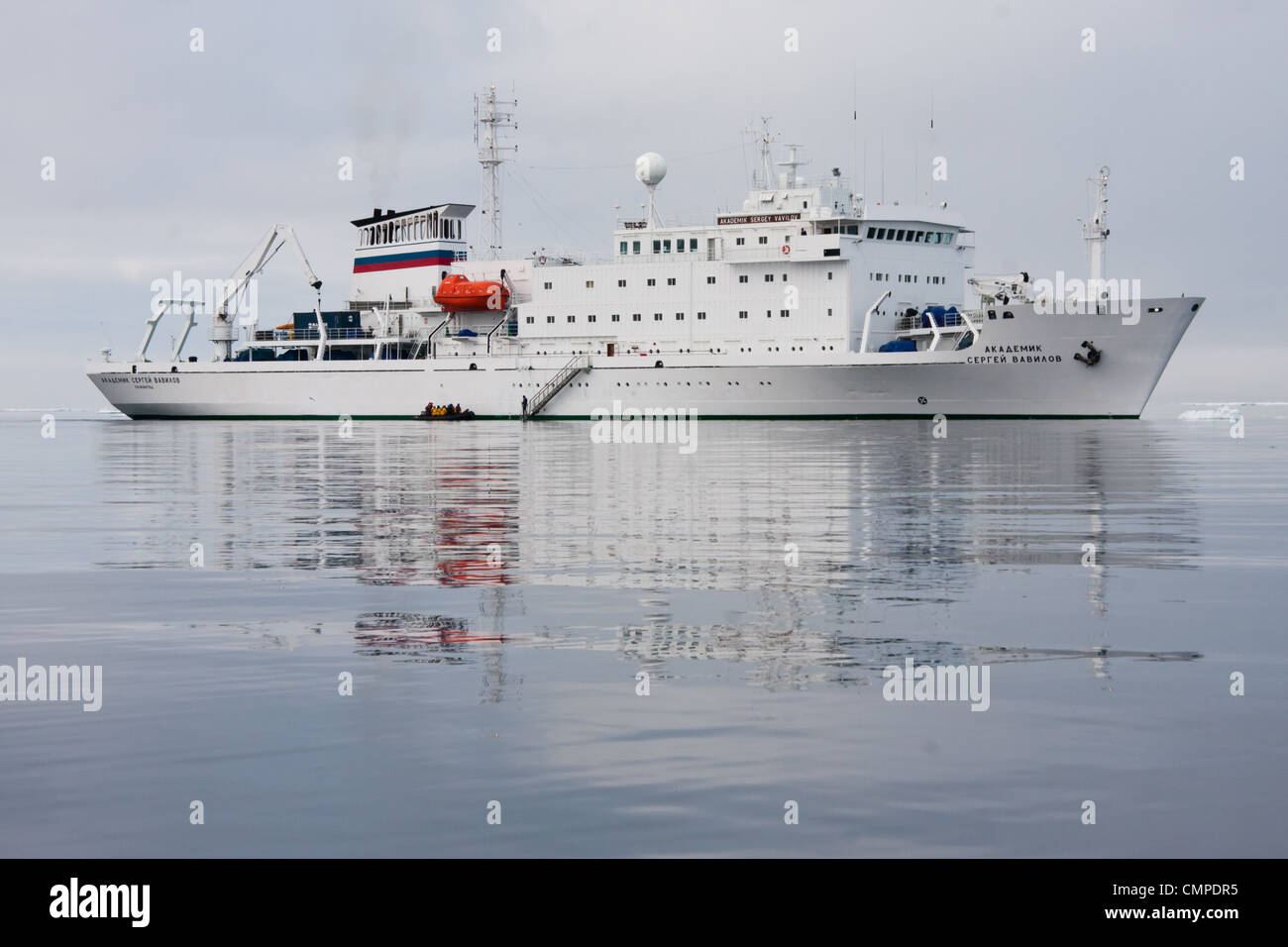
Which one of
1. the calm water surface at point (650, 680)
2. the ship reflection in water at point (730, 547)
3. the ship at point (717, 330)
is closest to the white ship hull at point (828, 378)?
the ship at point (717, 330)

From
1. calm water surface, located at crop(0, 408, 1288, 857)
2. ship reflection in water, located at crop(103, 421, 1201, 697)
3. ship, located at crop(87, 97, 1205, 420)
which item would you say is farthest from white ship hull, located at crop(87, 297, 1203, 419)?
calm water surface, located at crop(0, 408, 1288, 857)

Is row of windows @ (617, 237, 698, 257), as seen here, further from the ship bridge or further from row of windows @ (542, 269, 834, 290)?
the ship bridge

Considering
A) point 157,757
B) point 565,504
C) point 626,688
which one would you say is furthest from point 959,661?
point 565,504

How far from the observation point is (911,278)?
65688 mm

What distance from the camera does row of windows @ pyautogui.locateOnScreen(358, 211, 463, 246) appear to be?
77188 mm

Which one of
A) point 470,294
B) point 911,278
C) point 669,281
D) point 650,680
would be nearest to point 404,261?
point 470,294

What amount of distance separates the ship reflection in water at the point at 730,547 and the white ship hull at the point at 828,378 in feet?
81.3

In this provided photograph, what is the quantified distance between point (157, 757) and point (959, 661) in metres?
5.24

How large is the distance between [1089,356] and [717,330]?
1637cm

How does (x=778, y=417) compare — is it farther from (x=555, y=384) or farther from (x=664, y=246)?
(x=555, y=384)

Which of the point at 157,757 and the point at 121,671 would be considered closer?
the point at 157,757
